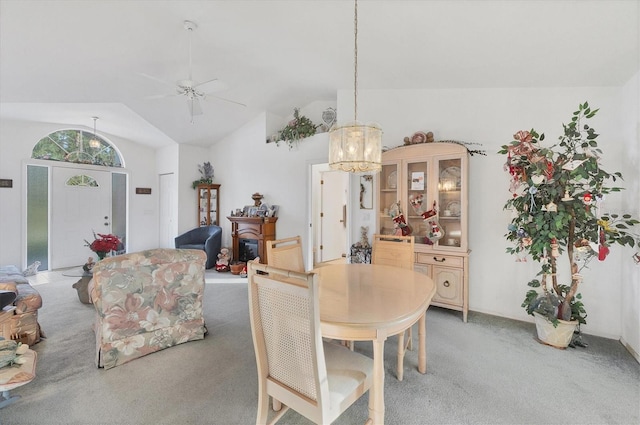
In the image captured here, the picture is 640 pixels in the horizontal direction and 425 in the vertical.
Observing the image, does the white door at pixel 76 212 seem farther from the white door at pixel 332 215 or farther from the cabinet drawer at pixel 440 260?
the cabinet drawer at pixel 440 260

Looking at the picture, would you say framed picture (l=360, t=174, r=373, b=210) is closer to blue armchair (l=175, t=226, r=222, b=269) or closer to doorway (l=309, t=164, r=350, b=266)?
doorway (l=309, t=164, r=350, b=266)

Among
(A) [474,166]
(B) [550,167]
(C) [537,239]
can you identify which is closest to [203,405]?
(C) [537,239]

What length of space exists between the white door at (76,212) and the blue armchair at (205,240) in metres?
1.71

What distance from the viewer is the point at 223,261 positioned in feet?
18.0

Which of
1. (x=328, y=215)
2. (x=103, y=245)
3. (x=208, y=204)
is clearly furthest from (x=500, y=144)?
(x=208, y=204)

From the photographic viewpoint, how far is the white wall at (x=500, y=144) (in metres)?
2.72

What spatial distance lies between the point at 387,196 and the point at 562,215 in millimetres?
1732

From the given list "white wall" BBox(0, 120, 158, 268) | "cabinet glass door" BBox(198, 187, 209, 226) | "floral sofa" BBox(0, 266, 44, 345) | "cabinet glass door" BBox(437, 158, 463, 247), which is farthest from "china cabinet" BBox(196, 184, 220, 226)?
"cabinet glass door" BBox(437, 158, 463, 247)

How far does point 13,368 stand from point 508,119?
14.4 feet

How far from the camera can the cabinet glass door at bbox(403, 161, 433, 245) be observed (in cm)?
338

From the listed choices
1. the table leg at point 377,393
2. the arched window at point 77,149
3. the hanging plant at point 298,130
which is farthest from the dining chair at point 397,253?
the arched window at point 77,149

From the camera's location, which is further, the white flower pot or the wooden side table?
the white flower pot

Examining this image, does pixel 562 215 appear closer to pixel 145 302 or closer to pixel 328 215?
pixel 145 302

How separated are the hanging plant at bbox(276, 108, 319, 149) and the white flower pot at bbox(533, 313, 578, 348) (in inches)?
153
